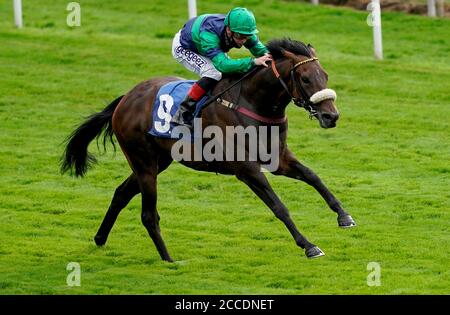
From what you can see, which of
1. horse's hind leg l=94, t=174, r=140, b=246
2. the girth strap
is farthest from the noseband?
horse's hind leg l=94, t=174, r=140, b=246

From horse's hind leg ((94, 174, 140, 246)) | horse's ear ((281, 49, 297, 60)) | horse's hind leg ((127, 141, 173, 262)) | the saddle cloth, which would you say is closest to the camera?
horse's ear ((281, 49, 297, 60))

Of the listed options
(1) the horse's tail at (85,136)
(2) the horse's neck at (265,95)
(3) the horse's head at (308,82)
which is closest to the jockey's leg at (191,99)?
(2) the horse's neck at (265,95)

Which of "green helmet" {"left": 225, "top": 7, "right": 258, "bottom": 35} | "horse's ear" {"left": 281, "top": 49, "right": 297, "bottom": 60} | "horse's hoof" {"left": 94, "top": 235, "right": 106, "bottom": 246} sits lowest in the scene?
"horse's hoof" {"left": 94, "top": 235, "right": 106, "bottom": 246}

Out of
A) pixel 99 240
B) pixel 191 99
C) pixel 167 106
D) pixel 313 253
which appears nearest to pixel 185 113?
pixel 191 99

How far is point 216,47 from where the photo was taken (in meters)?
10.2

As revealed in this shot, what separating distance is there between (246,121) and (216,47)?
2.28 feet

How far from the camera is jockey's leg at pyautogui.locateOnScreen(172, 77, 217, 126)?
1033 cm

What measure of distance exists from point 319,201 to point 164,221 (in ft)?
5.70

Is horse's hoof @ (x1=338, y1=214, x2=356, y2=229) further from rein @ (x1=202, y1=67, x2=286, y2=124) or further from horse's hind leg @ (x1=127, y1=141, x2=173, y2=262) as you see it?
horse's hind leg @ (x1=127, y1=141, x2=173, y2=262)

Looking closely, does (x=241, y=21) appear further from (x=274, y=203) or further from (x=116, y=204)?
(x=116, y=204)

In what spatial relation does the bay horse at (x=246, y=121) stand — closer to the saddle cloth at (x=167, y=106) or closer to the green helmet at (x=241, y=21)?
the saddle cloth at (x=167, y=106)

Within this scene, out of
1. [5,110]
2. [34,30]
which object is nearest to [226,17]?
[5,110]

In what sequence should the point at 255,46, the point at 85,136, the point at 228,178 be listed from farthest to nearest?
the point at 228,178
the point at 85,136
the point at 255,46

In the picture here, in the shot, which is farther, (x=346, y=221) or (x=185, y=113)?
(x=185, y=113)
